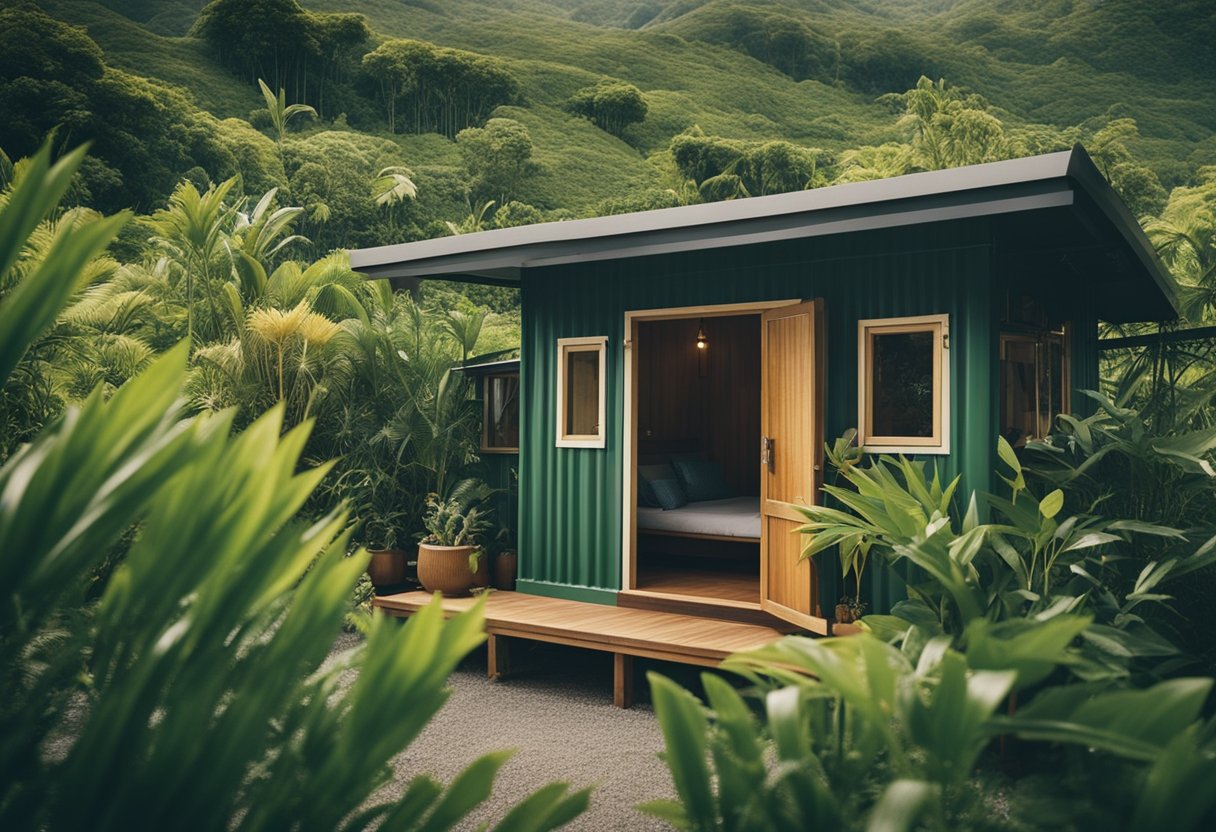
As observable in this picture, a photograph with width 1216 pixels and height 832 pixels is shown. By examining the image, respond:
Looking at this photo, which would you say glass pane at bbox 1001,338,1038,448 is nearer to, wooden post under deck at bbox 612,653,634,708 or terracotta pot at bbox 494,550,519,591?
wooden post under deck at bbox 612,653,634,708

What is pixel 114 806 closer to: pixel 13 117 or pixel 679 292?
pixel 679 292

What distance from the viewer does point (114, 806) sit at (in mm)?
1013

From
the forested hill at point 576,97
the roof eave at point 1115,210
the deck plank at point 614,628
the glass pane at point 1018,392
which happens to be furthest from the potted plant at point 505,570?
the forested hill at point 576,97

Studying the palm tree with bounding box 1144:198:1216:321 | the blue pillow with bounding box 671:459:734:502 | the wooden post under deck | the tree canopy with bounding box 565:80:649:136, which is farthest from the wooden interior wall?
the tree canopy with bounding box 565:80:649:136

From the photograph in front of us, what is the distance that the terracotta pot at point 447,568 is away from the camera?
710cm

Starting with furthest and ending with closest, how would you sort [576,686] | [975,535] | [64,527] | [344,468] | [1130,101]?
[1130,101], [344,468], [576,686], [975,535], [64,527]

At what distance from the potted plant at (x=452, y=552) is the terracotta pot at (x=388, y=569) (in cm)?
44

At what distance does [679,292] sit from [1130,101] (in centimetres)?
3631

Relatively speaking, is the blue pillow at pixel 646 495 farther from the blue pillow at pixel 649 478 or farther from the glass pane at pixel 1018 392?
the glass pane at pixel 1018 392

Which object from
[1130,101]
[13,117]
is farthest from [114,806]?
[1130,101]

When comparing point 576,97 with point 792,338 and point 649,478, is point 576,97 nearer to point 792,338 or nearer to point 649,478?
point 649,478

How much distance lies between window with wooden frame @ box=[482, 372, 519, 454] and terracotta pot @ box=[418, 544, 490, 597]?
1197mm

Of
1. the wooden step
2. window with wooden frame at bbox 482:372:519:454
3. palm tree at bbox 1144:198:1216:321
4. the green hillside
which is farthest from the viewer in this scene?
the green hillside

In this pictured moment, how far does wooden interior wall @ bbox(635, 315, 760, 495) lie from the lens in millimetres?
9977
